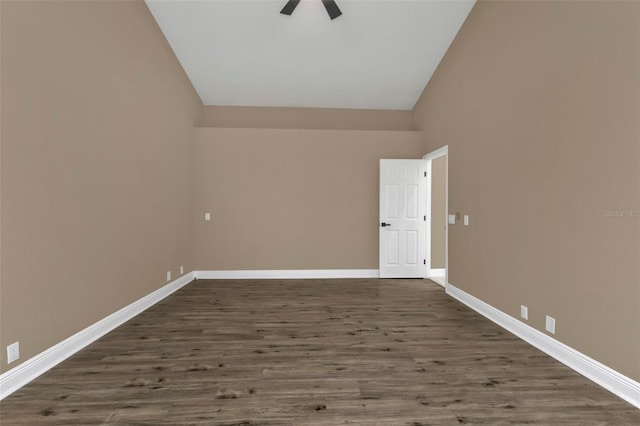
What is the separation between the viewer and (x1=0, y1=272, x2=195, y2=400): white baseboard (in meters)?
2.00

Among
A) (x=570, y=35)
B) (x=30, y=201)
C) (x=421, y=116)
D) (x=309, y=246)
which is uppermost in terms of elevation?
(x=421, y=116)

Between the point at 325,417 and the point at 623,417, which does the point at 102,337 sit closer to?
the point at 325,417

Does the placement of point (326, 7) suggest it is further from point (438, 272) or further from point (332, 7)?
point (438, 272)

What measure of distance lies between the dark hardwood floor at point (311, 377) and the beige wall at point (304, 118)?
3.61 metres

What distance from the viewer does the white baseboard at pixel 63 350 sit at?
2004 mm

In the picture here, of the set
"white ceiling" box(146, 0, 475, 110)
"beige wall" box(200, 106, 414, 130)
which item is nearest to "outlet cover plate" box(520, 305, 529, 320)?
"white ceiling" box(146, 0, 475, 110)

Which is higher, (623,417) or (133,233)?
(133,233)

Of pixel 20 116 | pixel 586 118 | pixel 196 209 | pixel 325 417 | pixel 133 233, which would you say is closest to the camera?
pixel 325 417

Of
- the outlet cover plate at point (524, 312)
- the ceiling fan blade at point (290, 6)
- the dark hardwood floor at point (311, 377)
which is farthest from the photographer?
the ceiling fan blade at point (290, 6)

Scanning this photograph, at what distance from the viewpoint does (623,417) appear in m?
1.81

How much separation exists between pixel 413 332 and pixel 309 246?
9.06 feet

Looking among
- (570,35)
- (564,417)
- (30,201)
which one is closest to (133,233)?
(30,201)

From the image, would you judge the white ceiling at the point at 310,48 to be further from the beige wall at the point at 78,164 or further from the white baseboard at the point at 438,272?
the white baseboard at the point at 438,272

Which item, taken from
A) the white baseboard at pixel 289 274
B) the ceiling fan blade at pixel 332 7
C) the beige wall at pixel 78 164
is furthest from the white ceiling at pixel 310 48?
the white baseboard at pixel 289 274
